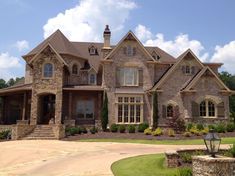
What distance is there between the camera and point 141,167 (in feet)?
52.4

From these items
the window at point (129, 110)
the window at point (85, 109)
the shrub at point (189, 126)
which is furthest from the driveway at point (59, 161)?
the window at point (85, 109)

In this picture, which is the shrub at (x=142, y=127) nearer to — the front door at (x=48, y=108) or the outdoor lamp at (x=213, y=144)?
the front door at (x=48, y=108)

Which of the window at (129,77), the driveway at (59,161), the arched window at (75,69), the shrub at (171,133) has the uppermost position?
the arched window at (75,69)

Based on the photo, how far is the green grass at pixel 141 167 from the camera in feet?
48.3

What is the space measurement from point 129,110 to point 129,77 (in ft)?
12.8

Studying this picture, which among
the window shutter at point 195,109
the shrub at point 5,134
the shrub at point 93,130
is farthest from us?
the window shutter at point 195,109

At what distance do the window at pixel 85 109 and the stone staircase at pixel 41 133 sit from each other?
17.2 feet

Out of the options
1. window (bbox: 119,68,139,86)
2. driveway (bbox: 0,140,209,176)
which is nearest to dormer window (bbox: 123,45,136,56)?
window (bbox: 119,68,139,86)

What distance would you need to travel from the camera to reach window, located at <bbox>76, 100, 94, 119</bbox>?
134 feet

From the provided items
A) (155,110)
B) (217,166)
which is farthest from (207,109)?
(217,166)

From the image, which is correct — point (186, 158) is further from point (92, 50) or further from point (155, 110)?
point (92, 50)

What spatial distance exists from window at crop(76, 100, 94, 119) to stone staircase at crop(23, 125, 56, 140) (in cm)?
525

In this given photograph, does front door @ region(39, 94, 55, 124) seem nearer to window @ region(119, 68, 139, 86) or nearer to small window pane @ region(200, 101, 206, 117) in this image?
window @ region(119, 68, 139, 86)

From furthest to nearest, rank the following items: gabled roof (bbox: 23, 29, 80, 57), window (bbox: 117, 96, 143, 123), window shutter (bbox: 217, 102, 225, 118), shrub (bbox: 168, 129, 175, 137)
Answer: gabled roof (bbox: 23, 29, 80, 57) < window (bbox: 117, 96, 143, 123) < window shutter (bbox: 217, 102, 225, 118) < shrub (bbox: 168, 129, 175, 137)
